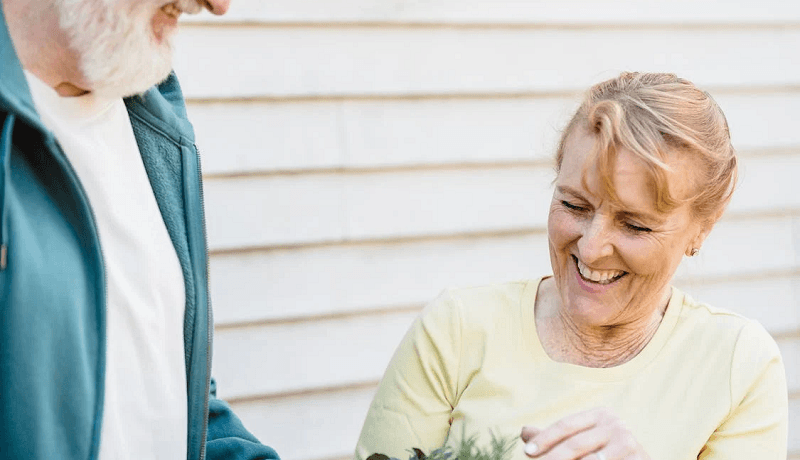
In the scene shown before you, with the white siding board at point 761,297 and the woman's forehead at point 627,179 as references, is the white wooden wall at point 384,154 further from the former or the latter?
the woman's forehead at point 627,179

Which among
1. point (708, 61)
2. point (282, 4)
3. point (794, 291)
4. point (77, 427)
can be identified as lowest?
point (794, 291)

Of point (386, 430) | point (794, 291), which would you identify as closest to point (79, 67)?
point (386, 430)

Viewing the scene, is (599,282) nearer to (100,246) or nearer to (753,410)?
(753,410)

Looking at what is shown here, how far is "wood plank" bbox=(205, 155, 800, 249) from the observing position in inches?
102

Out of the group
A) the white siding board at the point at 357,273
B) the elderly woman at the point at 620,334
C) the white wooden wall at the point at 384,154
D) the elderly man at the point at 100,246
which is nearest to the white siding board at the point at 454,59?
the white wooden wall at the point at 384,154

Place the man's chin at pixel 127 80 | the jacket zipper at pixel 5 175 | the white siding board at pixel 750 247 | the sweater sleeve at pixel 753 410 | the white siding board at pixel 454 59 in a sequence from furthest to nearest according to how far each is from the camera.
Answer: the white siding board at pixel 750 247 < the white siding board at pixel 454 59 < the sweater sleeve at pixel 753 410 < the man's chin at pixel 127 80 < the jacket zipper at pixel 5 175

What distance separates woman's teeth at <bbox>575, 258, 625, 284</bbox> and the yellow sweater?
0.55ft

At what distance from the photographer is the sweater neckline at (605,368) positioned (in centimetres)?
186

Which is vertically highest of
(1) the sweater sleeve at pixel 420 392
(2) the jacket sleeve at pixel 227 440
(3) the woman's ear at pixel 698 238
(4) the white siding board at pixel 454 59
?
(4) the white siding board at pixel 454 59

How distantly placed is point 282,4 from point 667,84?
1.20 metres

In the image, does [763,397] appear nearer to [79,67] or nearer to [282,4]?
[79,67]

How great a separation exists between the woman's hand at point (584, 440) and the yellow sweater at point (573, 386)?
206 mm

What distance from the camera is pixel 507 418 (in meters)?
1.83

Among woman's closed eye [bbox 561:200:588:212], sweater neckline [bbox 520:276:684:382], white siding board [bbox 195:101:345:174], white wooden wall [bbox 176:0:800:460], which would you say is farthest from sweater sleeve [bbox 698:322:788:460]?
white siding board [bbox 195:101:345:174]
